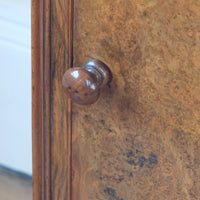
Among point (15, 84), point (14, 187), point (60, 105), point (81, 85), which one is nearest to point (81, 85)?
point (81, 85)

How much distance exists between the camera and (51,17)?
46 cm

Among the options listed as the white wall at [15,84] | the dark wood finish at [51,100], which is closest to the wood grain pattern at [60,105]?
the dark wood finish at [51,100]

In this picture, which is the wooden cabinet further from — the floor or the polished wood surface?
the floor

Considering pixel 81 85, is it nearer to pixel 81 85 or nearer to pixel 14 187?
pixel 81 85

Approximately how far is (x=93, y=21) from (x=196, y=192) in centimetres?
24

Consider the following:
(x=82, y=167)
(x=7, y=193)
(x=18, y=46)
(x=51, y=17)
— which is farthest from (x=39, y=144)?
(x=7, y=193)

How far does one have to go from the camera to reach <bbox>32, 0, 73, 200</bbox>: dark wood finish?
456mm

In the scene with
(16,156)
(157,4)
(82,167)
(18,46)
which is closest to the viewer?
(157,4)

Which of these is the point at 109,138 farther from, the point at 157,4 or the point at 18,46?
the point at 18,46

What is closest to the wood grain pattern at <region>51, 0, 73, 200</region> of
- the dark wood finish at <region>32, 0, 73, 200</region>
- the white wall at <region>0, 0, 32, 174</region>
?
the dark wood finish at <region>32, 0, 73, 200</region>

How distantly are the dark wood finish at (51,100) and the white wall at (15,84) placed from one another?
1.96ft

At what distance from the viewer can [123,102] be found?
0.44m

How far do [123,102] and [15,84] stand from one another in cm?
77

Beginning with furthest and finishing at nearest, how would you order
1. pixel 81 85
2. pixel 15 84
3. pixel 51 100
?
pixel 15 84 < pixel 51 100 < pixel 81 85
